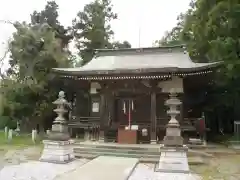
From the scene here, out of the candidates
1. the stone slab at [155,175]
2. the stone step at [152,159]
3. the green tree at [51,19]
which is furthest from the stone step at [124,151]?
the green tree at [51,19]

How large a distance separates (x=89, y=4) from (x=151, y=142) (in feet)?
73.2

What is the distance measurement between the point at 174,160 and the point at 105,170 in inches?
85.5

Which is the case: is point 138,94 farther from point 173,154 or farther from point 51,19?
point 51,19

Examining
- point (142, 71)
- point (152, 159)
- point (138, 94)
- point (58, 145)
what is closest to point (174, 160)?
point (152, 159)

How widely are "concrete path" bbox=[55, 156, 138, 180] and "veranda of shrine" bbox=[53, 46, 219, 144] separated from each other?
341 cm

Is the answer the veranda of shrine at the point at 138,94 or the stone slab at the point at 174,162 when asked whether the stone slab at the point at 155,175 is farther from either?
the veranda of shrine at the point at 138,94

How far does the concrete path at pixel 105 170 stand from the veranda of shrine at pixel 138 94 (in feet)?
11.2

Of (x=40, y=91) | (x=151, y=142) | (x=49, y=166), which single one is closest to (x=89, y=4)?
(x=40, y=91)

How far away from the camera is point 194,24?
48.7ft

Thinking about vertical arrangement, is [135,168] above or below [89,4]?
below

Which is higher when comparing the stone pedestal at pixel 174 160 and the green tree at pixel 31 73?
the green tree at pixel 31 73

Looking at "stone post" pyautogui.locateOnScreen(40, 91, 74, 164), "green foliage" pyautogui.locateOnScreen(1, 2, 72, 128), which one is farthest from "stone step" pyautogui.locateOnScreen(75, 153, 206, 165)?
"green foliage" pyautogui.locateOnScreen(1, 2, 72, 128)

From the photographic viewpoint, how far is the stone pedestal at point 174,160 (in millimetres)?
7653

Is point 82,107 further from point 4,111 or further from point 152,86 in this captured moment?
point 152,86
